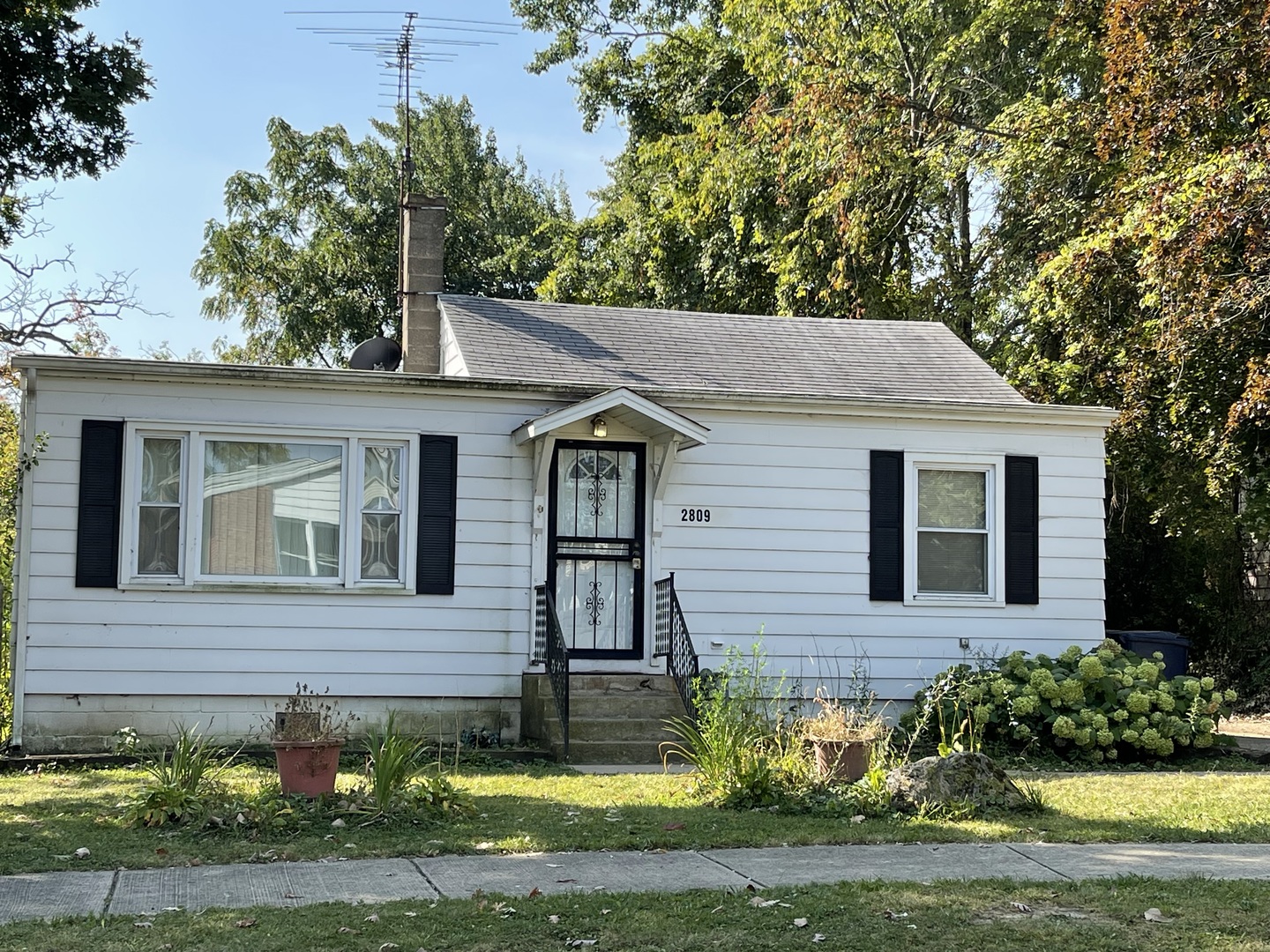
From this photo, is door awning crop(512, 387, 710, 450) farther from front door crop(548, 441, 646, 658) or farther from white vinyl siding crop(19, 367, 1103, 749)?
front door crop(548, 441, 646, 658)

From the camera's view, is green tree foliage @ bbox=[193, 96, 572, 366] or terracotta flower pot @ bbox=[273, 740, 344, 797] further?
green tree foliage @ bbox=[193, 96, 572, 366]

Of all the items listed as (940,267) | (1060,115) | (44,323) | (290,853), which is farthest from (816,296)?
(290,853)

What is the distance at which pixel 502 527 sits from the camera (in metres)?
11.5

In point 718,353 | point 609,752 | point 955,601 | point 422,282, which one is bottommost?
point 609,752

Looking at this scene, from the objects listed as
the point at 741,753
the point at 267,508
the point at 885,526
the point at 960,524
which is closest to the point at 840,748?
the point at 741,753

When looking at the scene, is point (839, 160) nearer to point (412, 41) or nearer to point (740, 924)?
point (412, 41)

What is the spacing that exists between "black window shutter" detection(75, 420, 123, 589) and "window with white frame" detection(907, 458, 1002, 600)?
7.29 meters

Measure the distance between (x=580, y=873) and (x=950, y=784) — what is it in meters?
2.93

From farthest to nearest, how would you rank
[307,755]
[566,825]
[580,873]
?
[307,755]
[566,825]
[580,873]

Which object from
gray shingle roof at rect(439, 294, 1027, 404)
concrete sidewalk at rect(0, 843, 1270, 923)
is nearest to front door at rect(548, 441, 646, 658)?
gray shingle roof at rect(439, 294, 1027, 404)

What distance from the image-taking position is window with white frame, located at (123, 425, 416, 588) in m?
10.8

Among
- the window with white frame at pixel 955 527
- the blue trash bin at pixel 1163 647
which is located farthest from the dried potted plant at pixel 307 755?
the blue trash bin at pixel 1163 647

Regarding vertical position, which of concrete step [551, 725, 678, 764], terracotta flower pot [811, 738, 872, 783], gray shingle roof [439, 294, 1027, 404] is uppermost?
gray shingle roof [439, 294, 1027, 404]

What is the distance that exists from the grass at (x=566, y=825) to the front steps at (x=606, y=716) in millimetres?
862
